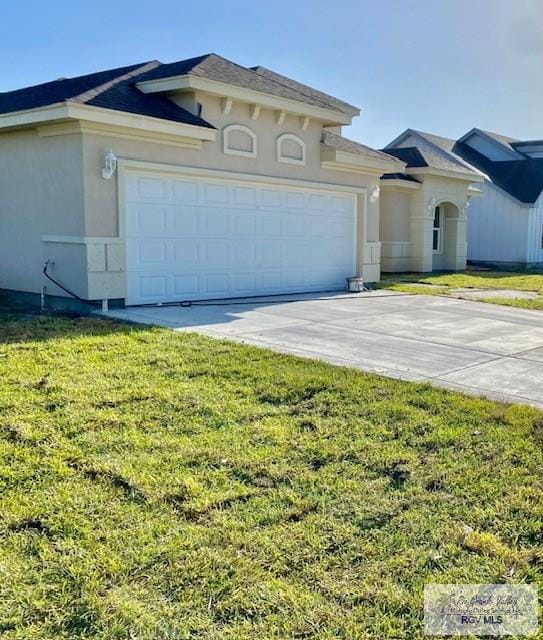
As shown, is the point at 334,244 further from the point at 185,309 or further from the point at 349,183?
the point at 185,309

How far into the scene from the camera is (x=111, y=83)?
11555mm

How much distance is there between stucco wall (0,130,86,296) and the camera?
33.6 ft

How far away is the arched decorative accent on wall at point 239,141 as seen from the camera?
1232 centimetres

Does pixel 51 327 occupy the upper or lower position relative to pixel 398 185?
lower

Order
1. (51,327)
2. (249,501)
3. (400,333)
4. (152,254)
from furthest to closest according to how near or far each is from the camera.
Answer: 1. (152,254)
2. (400,333)
3. (51,327)
4. (249,501)

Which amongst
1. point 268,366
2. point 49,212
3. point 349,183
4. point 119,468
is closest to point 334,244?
point 349,183

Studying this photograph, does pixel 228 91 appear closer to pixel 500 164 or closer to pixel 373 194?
pixel 373 194

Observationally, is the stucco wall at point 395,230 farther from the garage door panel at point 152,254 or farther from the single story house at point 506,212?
the garage door panel at point 152,254

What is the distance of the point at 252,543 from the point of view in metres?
3.33

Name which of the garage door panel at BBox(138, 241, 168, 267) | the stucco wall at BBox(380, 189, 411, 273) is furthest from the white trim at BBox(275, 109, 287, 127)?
the stucco wall at BBox(380, 189, 411, 273)

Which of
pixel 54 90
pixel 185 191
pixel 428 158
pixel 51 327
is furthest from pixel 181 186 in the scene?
pixel 428 158

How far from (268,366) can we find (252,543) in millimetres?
3309

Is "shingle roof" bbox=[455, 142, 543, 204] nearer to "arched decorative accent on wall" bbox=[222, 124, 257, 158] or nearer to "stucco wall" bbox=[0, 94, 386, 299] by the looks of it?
"arched decorative accent on wall" bbox=[222, 124, 257, 158]

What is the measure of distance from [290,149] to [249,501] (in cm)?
1092
